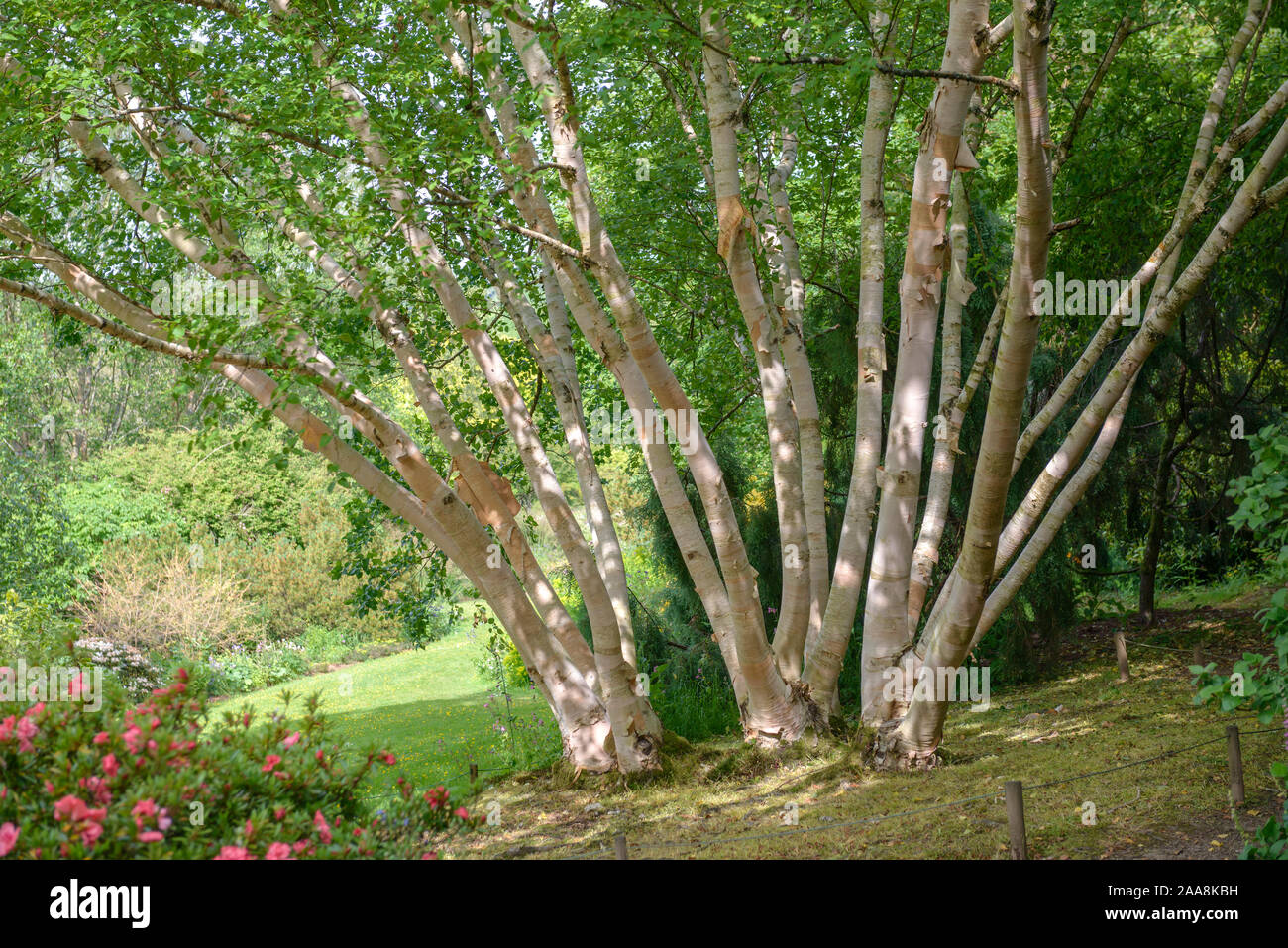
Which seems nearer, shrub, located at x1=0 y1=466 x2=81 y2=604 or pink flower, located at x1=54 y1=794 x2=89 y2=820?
pink flower, located at x1=54 y1=794 x2=89 y2=820

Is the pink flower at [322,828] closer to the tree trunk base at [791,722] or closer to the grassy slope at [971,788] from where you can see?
the grassy slope at [971,788]

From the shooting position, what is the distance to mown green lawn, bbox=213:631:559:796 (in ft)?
32.9

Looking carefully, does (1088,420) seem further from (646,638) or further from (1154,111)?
(646,638)

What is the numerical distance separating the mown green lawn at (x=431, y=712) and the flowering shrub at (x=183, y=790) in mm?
2606

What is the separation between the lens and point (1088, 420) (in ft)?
21.3

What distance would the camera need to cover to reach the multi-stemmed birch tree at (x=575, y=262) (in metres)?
5.93

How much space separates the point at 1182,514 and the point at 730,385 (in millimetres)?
5696

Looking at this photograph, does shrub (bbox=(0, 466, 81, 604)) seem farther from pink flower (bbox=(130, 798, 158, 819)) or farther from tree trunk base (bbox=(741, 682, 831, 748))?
pink flower (bbox=(130, 798, 158, 819))

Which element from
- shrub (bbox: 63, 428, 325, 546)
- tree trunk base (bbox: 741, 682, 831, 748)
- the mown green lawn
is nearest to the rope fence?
tree trunk base (bbox: 741, 682, 831, 748)

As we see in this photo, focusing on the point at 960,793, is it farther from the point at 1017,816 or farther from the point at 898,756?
the point at 1017,816

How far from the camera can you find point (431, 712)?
49.3 feet

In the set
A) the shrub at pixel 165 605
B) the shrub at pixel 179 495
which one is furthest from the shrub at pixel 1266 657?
the shrub at pixel 179 495

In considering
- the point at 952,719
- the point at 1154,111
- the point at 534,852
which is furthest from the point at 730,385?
the point at 534,852
